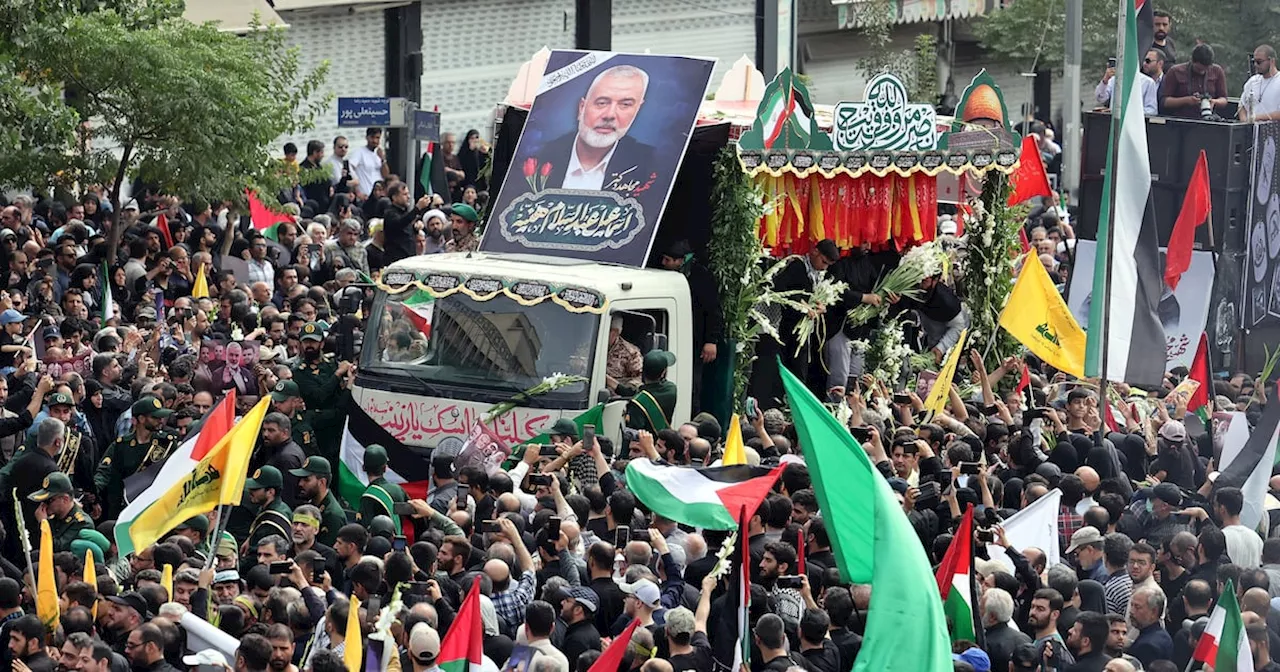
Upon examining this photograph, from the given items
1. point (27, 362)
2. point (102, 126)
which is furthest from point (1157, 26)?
point (27, 362)

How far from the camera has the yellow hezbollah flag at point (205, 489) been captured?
11805 mm

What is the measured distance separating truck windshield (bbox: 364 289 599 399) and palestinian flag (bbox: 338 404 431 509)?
425 millimetres

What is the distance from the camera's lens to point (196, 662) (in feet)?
31.6

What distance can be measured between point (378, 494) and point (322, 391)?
288cm

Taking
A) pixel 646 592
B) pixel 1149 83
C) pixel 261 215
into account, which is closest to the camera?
pixel 646 592

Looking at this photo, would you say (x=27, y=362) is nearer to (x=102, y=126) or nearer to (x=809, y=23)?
(x=102, y=126)

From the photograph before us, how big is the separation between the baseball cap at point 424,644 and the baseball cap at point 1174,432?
24.2 feet

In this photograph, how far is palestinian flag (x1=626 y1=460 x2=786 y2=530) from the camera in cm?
1111

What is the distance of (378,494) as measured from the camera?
12.9 m

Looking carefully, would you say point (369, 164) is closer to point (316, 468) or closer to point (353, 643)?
point (316, 468)

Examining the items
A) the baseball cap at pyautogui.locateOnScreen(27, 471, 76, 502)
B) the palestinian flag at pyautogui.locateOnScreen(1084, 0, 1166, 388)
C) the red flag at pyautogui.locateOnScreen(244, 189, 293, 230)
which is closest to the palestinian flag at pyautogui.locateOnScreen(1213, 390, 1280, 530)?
the palestinian flag at pyautogui.locateOnScreen(1084, 0, 1166, 388)

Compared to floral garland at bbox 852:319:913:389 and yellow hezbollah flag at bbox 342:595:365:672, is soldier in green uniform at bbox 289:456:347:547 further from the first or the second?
floral garland at bbox 852:319:913:389

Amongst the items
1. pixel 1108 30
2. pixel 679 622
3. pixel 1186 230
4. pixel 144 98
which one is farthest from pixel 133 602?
pixel 1108 30

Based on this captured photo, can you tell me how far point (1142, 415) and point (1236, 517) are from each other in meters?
4.52
